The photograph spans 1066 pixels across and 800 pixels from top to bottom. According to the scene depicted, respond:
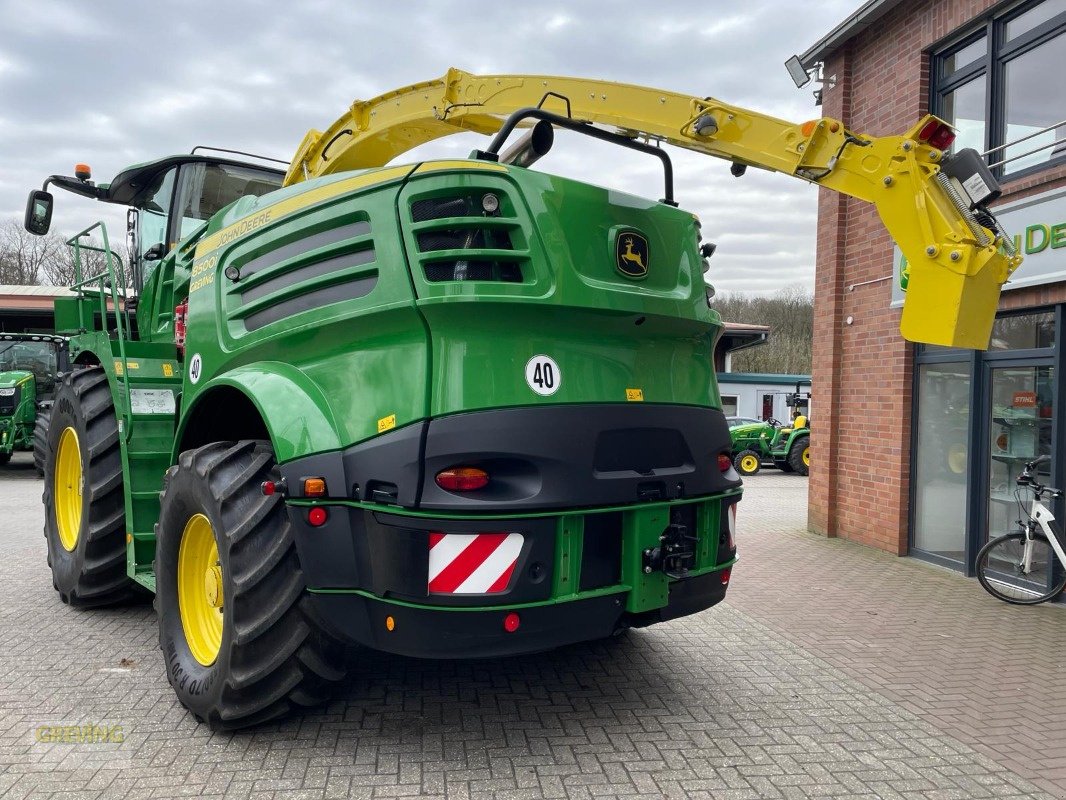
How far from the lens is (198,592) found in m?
3.96

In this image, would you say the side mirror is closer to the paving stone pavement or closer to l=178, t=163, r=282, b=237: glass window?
l=178, t=163, r=282, b=237: glass window

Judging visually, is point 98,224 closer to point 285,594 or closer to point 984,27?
point 285,594

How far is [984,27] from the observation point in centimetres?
728

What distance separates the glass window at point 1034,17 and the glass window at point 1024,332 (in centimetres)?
237

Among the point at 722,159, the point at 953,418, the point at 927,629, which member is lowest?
the point at 927,629

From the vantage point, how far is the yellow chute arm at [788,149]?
3.84 m

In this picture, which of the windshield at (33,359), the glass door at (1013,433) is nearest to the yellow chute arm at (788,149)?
the glass door at (1013,433)

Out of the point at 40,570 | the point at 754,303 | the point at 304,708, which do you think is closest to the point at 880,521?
the point at 304,708

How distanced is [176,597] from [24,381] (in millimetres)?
13266

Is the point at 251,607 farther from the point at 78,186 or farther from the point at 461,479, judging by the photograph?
the point at 78,186

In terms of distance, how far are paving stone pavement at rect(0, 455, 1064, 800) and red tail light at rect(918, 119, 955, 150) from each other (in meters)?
2.85

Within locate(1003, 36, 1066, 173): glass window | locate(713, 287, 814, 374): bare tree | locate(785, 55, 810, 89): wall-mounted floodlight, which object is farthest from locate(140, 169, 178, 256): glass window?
locate(713, 287, 814, 374): bare tree

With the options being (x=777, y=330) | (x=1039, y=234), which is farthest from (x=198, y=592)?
(x=777, y=330)

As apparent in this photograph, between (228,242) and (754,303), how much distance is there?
5720cm
